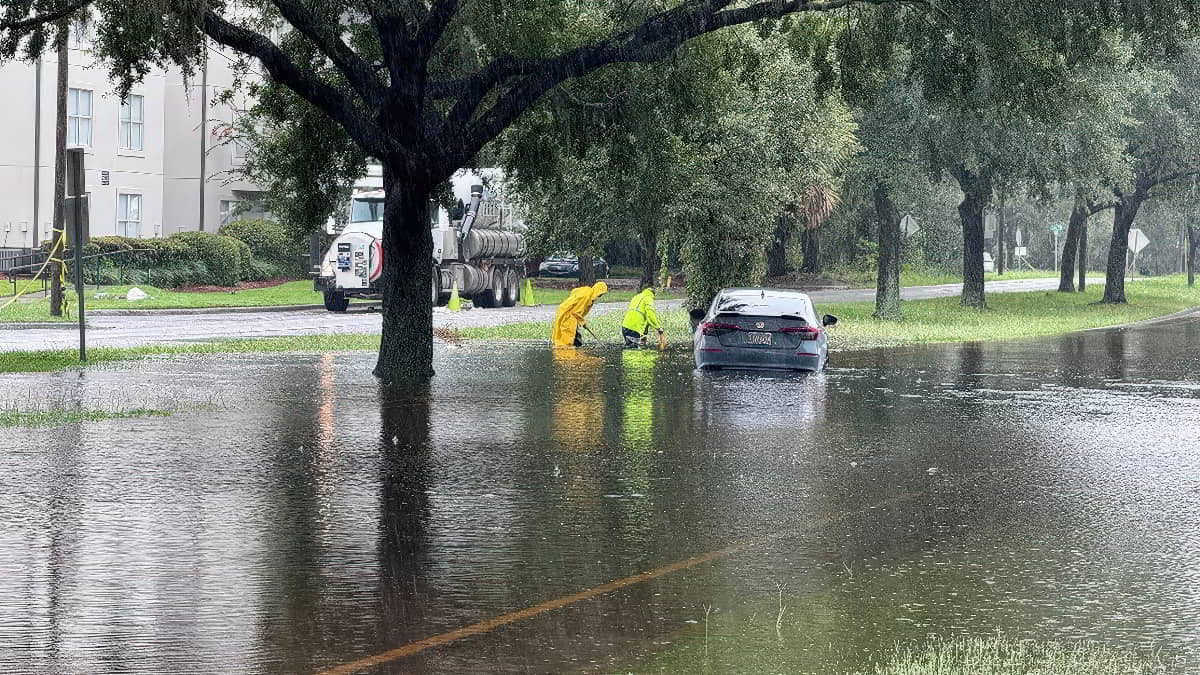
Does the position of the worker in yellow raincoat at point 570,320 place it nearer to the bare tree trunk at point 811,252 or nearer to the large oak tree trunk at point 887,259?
the large oak tree trunk at point 887,259

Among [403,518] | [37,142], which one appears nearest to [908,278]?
[37,142]

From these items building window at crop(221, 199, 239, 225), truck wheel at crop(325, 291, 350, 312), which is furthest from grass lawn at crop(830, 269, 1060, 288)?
truck wheel at crop(325, 291, 350, 312)

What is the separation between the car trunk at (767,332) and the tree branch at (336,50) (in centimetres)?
564

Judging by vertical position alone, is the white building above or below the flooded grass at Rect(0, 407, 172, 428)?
above

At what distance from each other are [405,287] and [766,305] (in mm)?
4932

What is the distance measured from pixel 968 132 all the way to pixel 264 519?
113ft

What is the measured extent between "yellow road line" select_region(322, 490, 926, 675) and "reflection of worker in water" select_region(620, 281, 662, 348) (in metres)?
18.5

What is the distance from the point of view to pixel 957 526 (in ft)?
35.6

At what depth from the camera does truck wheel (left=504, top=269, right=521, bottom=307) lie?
4959cm

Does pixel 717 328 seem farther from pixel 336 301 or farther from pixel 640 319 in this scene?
pixel 336 301

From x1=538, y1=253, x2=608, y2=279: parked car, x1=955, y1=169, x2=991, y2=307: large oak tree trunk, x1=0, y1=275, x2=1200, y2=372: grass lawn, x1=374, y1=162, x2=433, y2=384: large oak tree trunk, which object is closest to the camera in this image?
x1=374, y1=162, x2=433, y2=384: large oak tree trunk

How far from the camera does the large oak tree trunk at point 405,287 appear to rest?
22078 millimetres

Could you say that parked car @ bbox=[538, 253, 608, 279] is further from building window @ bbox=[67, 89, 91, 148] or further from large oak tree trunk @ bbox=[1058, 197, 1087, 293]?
building window @ bbox=[67, 89, 91, 148]

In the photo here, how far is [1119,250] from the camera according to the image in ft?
198
